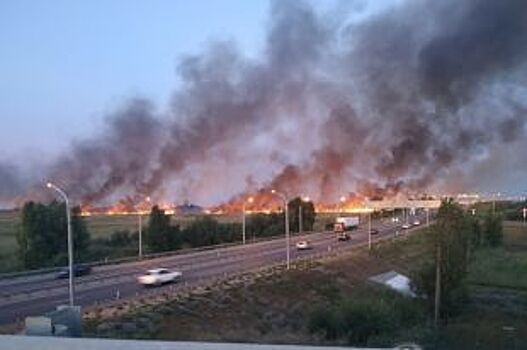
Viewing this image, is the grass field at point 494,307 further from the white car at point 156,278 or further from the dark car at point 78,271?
the dark car at point 78,271

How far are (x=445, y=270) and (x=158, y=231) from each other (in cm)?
6375

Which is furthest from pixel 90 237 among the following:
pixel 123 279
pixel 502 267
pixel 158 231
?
pixel 502 267

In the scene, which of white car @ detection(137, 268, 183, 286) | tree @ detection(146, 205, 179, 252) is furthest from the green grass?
tree @ detection(146, 205, 179, 252)

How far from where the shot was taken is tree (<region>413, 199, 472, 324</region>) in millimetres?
80000

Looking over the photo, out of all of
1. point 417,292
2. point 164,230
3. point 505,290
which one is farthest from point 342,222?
point 417,292

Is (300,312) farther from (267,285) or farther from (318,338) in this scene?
(318,338)

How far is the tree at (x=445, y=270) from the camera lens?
80.0m

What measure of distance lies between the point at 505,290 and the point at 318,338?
186ft

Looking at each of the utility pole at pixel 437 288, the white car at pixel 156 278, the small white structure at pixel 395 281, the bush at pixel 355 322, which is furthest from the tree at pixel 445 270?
the white car at pixel 156 278

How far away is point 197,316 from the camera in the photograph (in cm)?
5975

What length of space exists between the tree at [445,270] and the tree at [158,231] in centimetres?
5787

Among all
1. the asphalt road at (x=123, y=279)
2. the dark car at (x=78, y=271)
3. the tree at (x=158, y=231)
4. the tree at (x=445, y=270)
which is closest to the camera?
the asphalt road at (x=123, y=279)

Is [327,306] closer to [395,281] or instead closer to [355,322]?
[355,322]

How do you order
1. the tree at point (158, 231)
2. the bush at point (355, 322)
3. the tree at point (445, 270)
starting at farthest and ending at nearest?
the tree at point (158, 231), the tree at point (445, 270), the bush at point (355, 322)
